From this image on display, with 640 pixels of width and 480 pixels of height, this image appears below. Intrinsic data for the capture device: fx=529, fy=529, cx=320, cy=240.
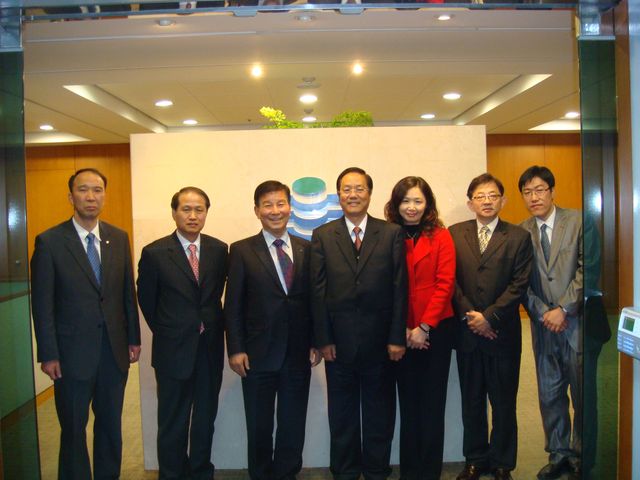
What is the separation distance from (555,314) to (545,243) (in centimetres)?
43

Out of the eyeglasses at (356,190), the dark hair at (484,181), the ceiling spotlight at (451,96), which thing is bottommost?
the eyeglasses at (356,190)

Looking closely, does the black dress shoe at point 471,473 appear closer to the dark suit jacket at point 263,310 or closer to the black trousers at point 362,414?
the black trousers at point 362,414

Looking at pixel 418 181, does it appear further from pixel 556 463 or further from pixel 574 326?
pixel 556 463

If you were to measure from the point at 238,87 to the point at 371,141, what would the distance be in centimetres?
295

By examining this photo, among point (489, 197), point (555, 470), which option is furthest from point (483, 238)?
point (555, 470)

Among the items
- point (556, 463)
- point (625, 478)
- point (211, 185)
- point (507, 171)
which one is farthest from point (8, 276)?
point (507, 171)

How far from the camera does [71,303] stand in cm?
271

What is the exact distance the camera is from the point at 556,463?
3.13 meters

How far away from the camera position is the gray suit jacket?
2.97 metres

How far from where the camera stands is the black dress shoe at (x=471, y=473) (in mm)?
3127

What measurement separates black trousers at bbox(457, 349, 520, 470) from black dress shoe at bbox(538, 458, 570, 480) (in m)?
0.28

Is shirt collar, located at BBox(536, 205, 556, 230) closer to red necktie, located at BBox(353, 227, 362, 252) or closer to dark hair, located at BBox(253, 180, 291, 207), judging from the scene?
red necktie, located at BBox(353, 227, 362, 252)

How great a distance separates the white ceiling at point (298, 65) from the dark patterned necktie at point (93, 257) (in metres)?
1.59

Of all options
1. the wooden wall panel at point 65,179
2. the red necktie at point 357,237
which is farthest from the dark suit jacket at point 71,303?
the wooden wall panel at point 65,179
